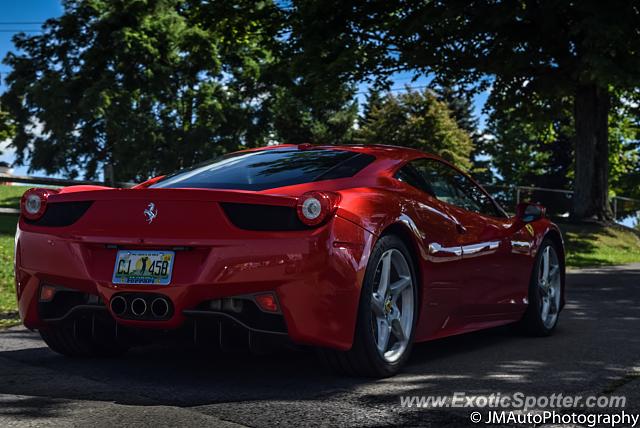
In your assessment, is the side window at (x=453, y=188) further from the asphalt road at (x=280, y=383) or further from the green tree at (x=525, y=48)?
the green tree at (x=525, y=48)

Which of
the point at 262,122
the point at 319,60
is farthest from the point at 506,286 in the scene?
the point at 262,122

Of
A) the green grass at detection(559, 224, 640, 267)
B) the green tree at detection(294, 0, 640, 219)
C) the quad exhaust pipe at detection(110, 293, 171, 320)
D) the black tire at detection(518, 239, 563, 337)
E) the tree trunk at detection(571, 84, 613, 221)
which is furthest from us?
the tree trunk at detection(571, 84, 613, 221)

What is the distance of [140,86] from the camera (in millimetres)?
40625

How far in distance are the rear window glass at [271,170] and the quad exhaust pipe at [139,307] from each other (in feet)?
2.61

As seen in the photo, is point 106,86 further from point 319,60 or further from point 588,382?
point 588,382

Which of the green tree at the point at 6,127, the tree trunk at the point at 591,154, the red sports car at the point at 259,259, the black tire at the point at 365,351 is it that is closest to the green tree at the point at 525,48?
the tree trunk at the point at 591,154

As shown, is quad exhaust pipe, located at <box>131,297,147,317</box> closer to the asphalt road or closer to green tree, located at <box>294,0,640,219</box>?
the asphalt road

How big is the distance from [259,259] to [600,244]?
17.6 m

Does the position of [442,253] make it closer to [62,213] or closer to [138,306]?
[138,306]

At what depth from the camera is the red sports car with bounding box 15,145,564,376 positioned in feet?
13.6

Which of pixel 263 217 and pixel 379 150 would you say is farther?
pixel 379 150

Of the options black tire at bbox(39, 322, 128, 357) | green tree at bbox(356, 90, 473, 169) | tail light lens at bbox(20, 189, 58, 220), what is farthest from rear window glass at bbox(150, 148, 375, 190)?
green tree at bbox(356, 90, 473, 169)

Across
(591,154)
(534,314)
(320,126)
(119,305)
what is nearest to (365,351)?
(119,305)

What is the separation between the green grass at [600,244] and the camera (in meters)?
18.2
